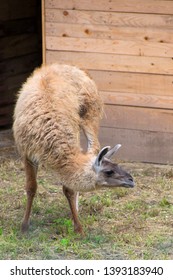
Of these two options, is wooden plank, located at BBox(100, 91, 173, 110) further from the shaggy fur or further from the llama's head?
the llama's head

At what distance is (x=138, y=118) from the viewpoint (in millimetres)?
9680

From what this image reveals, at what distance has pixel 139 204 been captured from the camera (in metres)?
8.43

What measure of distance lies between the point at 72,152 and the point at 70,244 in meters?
0.79

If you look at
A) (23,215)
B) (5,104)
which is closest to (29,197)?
(23,215)

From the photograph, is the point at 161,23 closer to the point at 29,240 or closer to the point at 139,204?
the point at 139,204

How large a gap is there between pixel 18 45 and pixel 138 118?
10.3ft

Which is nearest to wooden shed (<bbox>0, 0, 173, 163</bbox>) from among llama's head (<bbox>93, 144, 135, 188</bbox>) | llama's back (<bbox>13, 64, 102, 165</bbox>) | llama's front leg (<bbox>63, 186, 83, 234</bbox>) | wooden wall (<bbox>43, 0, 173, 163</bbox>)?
wooden wall (<bbox>43, 0, 173, 163</bbox>)

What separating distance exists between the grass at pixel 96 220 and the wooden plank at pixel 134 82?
2.85 ft

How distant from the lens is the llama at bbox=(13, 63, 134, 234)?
7.07 meters

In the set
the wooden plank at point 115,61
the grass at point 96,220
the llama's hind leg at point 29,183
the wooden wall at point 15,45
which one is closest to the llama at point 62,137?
the llama's hind leg at point 29,183

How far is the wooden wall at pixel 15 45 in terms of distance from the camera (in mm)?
11875

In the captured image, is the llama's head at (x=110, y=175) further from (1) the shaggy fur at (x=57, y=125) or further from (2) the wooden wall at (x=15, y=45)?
(2) the wooden wall at (x=15, y=45)

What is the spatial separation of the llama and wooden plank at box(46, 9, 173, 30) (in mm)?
1685
